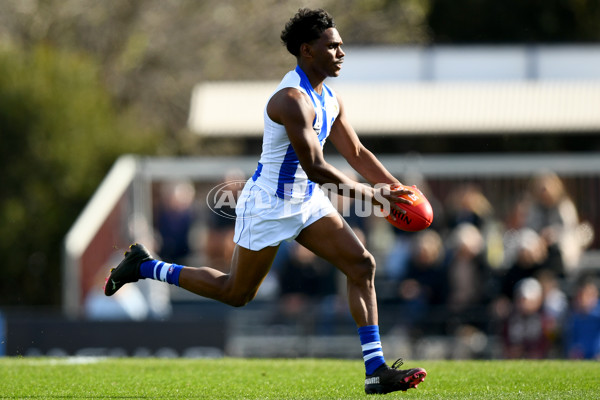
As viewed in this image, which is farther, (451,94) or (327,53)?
(451,94)

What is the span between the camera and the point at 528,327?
37.9ft

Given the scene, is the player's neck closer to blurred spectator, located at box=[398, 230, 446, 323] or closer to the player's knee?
the player's knee

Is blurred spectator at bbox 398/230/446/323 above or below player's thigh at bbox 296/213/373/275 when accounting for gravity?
below

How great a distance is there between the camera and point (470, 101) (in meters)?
19.0

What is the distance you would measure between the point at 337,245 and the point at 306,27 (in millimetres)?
1377

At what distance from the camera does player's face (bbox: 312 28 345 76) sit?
6.65 m

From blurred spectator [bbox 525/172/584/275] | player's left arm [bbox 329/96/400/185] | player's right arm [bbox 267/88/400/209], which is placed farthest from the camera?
blurred spectator [bbox 525/172/584/275]

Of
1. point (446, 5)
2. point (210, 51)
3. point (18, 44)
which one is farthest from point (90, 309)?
point (446, 5)

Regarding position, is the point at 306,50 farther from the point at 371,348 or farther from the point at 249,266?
the point at 371,348

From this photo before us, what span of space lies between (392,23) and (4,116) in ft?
46.5

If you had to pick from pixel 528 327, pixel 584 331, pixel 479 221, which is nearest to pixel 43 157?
pixel 479 221

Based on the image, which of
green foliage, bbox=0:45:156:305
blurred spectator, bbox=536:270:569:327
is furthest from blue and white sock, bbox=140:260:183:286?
green foliage, bbox=0:45:156:305

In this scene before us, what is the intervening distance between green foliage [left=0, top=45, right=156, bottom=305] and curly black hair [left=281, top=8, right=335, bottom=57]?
11.2m

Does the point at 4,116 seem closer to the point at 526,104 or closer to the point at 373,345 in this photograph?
the point at 526,104
